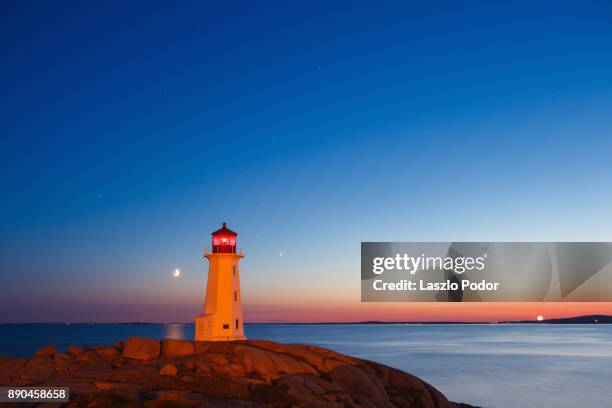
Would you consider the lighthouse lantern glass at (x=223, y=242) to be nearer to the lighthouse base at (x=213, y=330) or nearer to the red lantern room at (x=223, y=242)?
the red lantern room at (x=223, y=242)

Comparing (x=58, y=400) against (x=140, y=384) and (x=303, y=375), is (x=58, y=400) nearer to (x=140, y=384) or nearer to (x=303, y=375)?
(x=140, y=384)

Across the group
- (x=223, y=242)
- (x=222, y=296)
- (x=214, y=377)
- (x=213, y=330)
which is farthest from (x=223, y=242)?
(x=214, y=377)

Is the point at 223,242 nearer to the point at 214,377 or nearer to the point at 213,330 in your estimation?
the point at 213,330

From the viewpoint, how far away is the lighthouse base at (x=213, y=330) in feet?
109

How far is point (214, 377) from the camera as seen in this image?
61.2 feet

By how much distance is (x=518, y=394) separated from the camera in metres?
46.9

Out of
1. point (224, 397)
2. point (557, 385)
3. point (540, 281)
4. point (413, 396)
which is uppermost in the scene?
point (540, 281)

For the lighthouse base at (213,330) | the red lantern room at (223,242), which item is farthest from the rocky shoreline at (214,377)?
the red lantern room at (223,242)

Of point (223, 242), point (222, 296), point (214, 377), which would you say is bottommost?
point (214, 377)

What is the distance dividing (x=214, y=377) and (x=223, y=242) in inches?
628

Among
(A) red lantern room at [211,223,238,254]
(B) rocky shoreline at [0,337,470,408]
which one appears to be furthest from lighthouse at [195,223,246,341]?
(B) rocky shoreline at [0,337,470,408]

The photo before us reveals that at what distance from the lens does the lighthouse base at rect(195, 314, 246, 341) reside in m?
33.1

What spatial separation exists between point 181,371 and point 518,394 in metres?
36.6

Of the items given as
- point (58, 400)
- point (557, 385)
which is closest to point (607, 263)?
point (557, 385)
